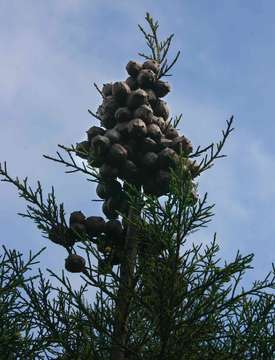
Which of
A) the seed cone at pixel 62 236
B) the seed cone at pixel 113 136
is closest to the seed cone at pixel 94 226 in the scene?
the seed cone at pixel 62 236

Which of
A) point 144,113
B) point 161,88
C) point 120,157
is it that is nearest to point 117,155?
point 120,157

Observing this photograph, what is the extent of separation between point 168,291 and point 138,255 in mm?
951

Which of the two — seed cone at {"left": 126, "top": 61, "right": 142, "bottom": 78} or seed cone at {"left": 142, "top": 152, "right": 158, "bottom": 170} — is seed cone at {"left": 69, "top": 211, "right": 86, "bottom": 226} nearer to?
seed cone at {"left": 142, "top": 152, "right": 158, "bottom": 170}

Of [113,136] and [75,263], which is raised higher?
[113,136]

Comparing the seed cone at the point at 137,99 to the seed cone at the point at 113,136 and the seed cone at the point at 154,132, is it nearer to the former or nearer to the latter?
the seed cone at the point at 154,132

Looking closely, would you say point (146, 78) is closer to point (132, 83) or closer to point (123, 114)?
point (132, 83)

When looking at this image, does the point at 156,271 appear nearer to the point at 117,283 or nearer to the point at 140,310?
the point at 117,283

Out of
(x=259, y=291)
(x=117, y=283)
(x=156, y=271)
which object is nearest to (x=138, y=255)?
(x=117, y=283)

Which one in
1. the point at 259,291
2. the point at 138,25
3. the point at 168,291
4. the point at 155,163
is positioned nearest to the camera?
the point at 168,291

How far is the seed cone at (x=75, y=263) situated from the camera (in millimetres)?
6605

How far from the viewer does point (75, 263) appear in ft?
21.7

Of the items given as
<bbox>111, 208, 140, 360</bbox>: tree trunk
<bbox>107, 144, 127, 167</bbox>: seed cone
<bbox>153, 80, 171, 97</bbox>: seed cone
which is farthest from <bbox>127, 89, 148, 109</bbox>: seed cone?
<bbox>111, 208, 140, 360</bbox>: tree trunk

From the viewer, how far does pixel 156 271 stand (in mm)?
6070

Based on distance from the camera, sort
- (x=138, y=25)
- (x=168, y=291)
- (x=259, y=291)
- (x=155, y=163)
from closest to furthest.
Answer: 1. (x=168, y=291)
2. (x=259, y=291)
3. (x=155, y=163)
4. (x=138, y=25)
